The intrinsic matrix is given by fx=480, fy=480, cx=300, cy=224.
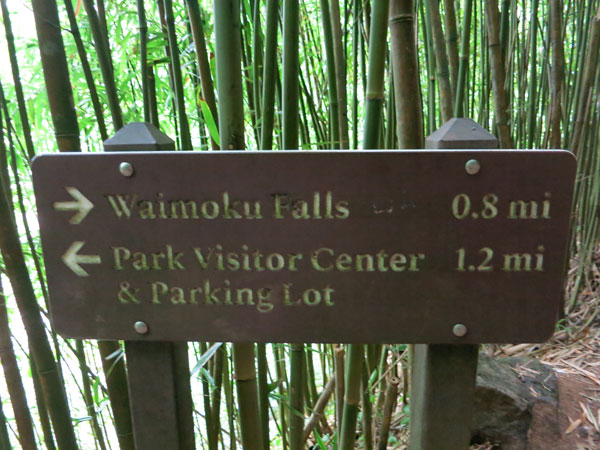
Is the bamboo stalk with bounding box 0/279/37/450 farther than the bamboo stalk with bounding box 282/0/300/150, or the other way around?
the bamboo stalk with bounding box 0/279/37/450

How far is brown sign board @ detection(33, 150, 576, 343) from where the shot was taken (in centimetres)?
52

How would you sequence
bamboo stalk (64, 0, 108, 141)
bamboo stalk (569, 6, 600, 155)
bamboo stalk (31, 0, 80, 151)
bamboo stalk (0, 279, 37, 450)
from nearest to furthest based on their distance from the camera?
bamboo stalk (31, 0, 80, 151), bamboo stalk (64, 0, 108, 141), bamboo stalk (0, 279, 37, 450), bamboo stalk (569, 6, 600, 155)

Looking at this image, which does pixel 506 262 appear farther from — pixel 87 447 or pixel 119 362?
pixel 87 447

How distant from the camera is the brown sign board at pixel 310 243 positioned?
0.52 meters

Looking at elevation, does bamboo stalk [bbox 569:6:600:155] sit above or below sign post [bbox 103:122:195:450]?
above

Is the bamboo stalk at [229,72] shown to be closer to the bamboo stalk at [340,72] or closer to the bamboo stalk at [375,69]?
the bamboo stalk at [375,69]

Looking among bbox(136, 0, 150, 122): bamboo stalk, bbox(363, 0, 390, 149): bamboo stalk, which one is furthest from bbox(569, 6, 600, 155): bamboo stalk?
bbox(136, 0, 150, 122): bamboo stalk

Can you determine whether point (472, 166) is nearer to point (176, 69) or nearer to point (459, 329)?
point (459, 329)

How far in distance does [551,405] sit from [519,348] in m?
0.46

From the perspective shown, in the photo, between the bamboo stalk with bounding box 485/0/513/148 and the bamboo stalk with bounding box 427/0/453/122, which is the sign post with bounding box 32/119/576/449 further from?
the bamboo stalk with bounding box 485/0/513/148

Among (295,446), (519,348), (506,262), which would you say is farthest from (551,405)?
(506,262)

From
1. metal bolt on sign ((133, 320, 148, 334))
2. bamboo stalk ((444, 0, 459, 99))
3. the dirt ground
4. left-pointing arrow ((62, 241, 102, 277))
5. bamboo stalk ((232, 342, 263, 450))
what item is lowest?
the dirt ground

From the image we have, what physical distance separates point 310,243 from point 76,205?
27 centimetres

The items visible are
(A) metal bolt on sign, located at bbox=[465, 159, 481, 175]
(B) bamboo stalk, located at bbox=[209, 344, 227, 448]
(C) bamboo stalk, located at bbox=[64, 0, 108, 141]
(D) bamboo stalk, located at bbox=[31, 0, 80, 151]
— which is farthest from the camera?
(B) bamboo stalk, located at bbox=[209, 344, 227, 448]
